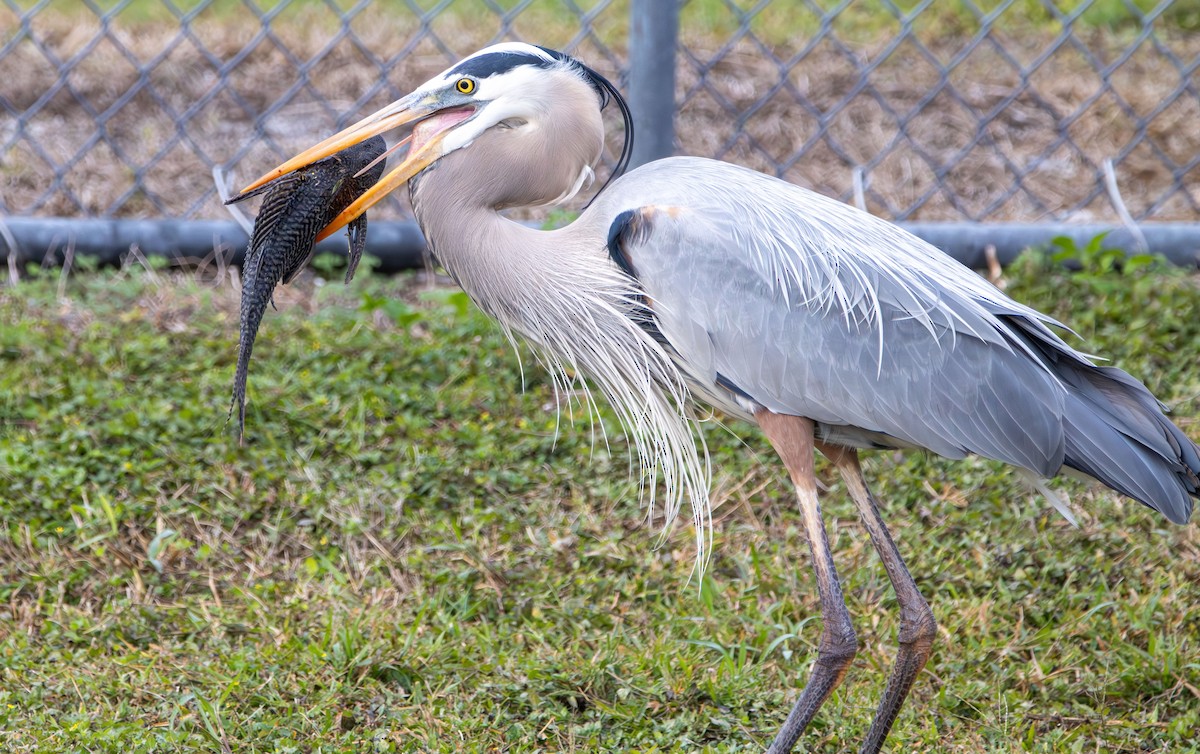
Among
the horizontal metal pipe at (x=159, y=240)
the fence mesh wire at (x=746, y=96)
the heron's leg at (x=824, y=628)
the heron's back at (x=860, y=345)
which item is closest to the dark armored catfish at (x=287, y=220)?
the heron's back at (x=860, y=345)

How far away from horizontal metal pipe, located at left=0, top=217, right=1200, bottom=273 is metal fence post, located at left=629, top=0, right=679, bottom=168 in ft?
3.02

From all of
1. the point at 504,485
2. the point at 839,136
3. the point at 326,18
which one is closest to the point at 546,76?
the point at 504,485

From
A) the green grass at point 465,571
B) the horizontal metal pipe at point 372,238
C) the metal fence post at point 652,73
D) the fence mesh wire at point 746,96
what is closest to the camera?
the green grass at point 465,571

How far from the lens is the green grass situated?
2.69 meters

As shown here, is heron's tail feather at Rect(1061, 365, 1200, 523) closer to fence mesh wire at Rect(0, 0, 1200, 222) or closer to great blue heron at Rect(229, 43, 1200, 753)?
great blue heron at Rect(229, 43, 1200, 753)

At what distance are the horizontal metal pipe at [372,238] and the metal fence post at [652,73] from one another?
0.92 meters

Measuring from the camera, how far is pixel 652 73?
4.00 meters

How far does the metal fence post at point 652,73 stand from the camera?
3.94 meters

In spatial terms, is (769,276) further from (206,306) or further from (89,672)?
(206,306)

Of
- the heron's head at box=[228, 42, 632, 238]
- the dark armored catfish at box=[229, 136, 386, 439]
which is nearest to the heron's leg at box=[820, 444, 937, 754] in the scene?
the heron's head at box=[228, 42, 632, 238]

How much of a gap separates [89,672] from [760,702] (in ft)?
4.71

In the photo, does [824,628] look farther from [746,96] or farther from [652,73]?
[746,96]

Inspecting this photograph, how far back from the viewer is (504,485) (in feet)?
11.4

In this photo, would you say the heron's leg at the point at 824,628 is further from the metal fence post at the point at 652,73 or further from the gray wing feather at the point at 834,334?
the metal fence post at the point at 652,73
